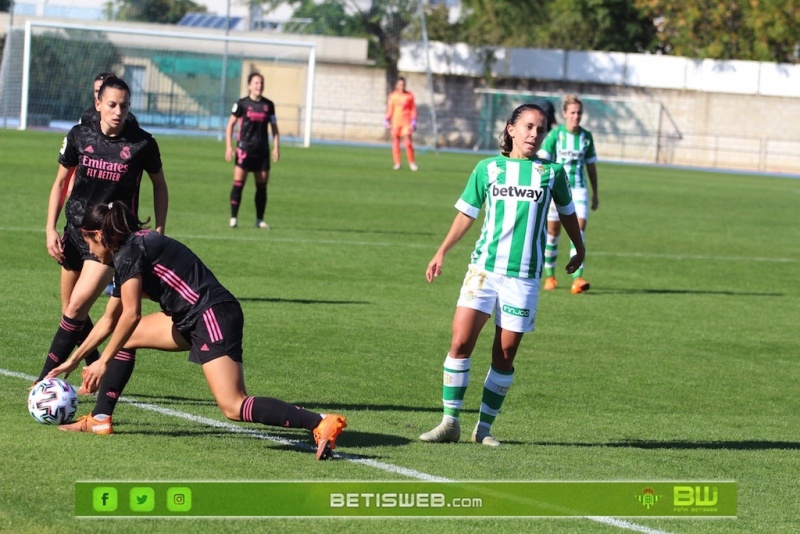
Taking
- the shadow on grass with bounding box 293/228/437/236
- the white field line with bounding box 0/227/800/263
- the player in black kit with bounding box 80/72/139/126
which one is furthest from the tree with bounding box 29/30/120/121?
the player in black kit with bounding box 80/72/139/126

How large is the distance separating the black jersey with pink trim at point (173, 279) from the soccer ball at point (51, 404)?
72cm

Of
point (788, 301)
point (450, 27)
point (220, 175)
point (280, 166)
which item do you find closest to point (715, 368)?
point (788, 301)

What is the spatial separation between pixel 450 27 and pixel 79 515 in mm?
56671

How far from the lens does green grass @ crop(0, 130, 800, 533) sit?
21.0ft

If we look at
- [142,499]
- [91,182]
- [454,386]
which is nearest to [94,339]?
[142,499]

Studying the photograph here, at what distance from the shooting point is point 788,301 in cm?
1542

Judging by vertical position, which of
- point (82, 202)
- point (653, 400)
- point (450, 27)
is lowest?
point (653, 400)

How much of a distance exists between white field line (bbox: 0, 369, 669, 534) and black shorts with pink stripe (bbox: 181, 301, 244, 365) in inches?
25.2

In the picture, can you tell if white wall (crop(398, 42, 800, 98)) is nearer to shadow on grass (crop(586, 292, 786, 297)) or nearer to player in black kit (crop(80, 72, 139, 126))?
shadow on grass (crop(586, 292, 786, 297))

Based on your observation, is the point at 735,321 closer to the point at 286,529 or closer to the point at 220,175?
the point at 286,529

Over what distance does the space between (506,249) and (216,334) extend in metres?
1.74

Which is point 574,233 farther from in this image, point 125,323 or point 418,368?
point 125,323

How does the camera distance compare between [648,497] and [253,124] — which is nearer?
[648,497]

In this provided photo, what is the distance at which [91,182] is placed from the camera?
808cm
